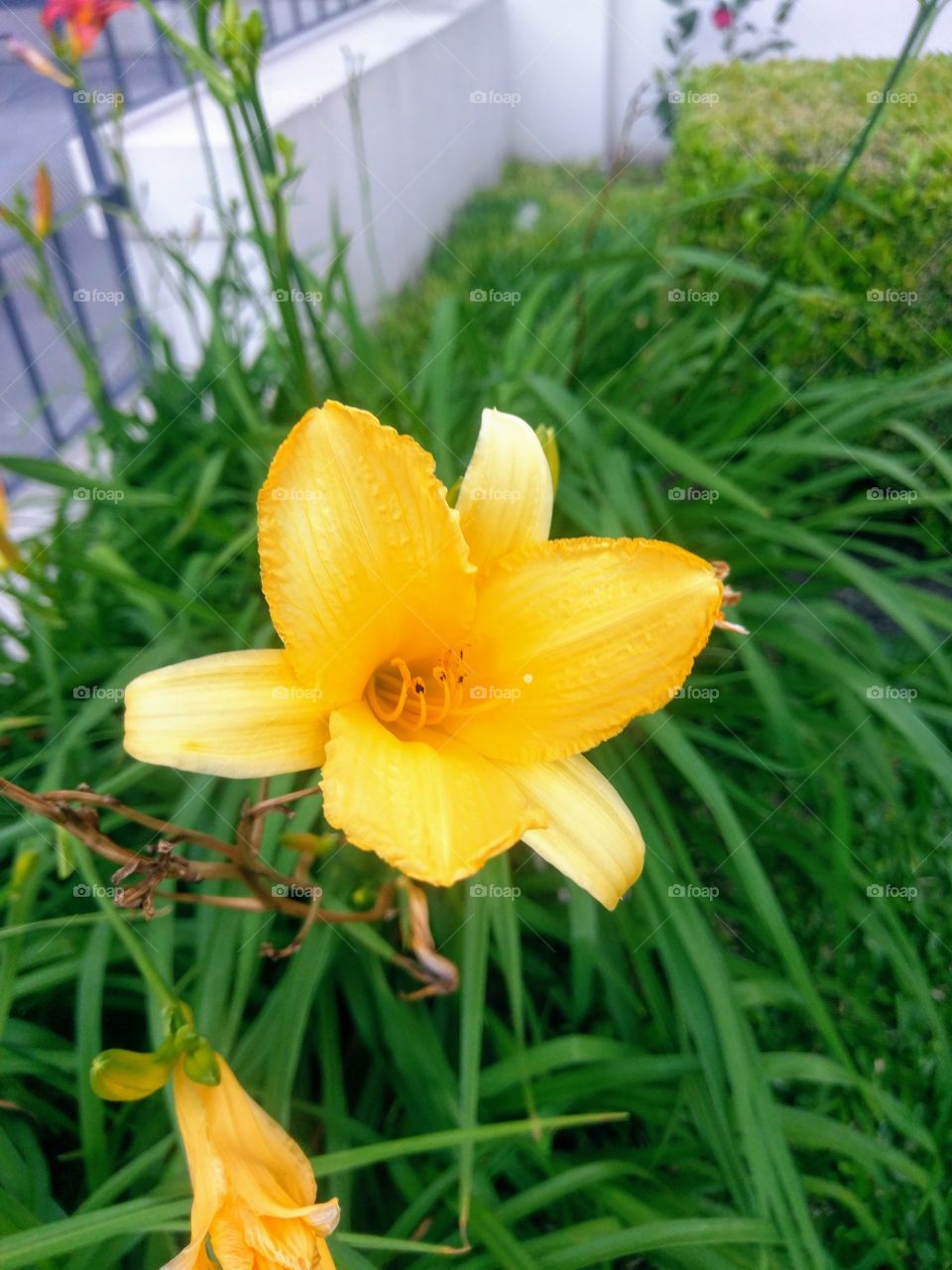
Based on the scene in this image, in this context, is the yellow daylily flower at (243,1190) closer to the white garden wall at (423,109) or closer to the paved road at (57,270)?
the white garden wall at (423,109)

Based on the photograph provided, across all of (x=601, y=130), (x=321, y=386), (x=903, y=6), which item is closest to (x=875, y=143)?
(x=903, y=6)

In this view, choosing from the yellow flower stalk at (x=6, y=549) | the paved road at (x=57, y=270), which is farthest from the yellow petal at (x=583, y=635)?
the paved road at (x=57, y=270)

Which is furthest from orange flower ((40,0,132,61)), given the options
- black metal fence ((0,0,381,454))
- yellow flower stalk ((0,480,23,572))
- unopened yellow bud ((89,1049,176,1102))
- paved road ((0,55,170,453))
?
unopened yellow bud ((89,1049,176,1102))

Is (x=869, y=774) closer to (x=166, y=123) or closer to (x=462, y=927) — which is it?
(x=462, y=927)

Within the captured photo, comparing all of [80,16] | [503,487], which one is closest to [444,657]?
[503,487]

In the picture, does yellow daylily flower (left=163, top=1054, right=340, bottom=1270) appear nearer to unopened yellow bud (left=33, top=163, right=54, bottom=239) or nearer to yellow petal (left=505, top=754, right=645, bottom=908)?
yellow petal (left=505, top=754, right=645, bottom=908)
